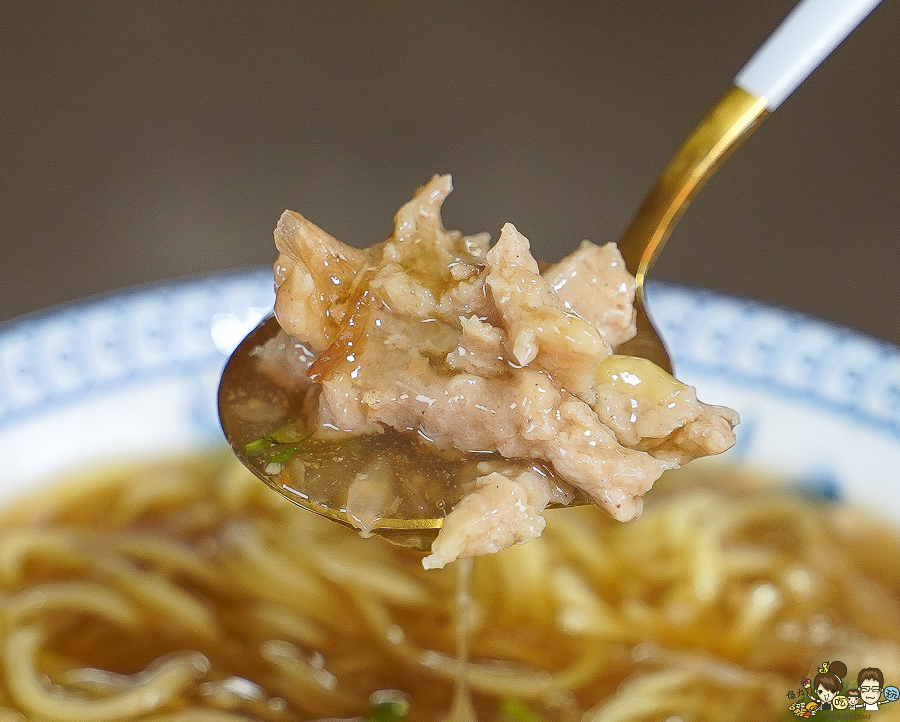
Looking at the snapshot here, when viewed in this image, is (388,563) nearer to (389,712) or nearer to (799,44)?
(389,712)

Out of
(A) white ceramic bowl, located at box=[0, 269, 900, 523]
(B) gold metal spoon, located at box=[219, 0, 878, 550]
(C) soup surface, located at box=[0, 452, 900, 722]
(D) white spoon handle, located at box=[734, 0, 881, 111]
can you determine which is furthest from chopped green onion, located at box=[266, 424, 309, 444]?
(D) white spoon handle, located at box=[734, 0, 881, 111]

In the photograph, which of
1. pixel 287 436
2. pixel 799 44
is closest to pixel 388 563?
pixel 287 436

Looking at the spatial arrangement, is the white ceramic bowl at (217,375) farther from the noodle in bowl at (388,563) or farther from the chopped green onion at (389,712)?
the chopped green onion at (389,712)

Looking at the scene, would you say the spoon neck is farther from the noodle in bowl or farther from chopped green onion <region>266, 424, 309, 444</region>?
chopped green onion <region>266, 424, 309, 444</region>

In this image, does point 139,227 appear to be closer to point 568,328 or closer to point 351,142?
point 351,142

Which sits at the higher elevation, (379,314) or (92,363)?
(92,363)

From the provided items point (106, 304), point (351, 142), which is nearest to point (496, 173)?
point (351, 142)
